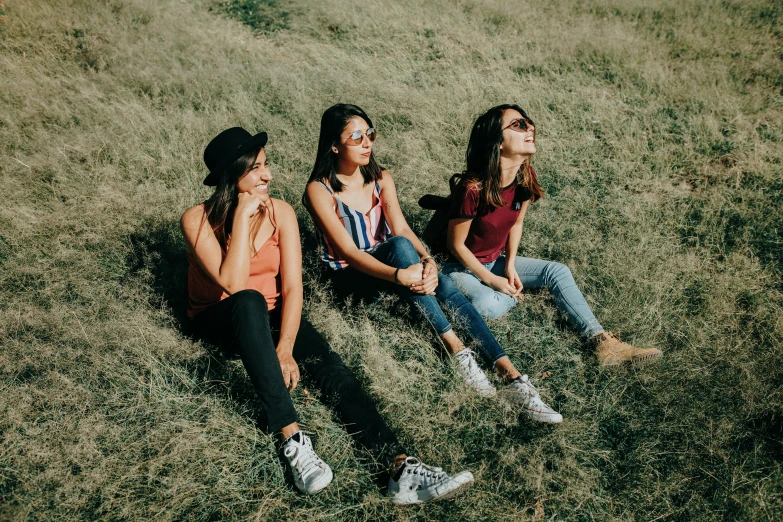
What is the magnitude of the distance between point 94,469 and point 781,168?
6.18 meters

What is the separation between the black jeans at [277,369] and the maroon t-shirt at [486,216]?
1323 mm

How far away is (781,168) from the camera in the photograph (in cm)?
490

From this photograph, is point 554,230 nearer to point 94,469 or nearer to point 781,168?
point 781,168

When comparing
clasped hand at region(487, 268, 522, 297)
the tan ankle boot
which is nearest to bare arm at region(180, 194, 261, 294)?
clasped hand at region(487, 268, 522, 297)

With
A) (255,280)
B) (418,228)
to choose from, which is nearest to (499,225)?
(418,228)

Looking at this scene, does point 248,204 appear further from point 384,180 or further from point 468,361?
point 468,361

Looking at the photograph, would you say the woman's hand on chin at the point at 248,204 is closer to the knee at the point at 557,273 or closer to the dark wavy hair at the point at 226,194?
the dark wavy hair at the point at 226,194

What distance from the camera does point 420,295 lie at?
319 centimetres

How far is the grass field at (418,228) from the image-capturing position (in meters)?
2.54

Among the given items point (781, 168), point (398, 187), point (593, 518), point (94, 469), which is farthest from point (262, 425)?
point (781, 168)

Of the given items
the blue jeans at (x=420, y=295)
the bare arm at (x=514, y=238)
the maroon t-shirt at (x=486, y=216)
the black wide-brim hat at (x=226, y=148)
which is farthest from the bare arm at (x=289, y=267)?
the bare arm at (x=514, y=238)

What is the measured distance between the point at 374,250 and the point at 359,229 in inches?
7.3

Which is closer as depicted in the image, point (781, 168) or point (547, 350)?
point (547, 350)

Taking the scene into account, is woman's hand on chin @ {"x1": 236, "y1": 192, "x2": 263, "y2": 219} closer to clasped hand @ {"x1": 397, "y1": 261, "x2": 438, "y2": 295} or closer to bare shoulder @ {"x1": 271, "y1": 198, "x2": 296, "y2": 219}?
bare shoulder @ {"x1": 271, "y1": 198, "x2": 296, "y2": 219}
